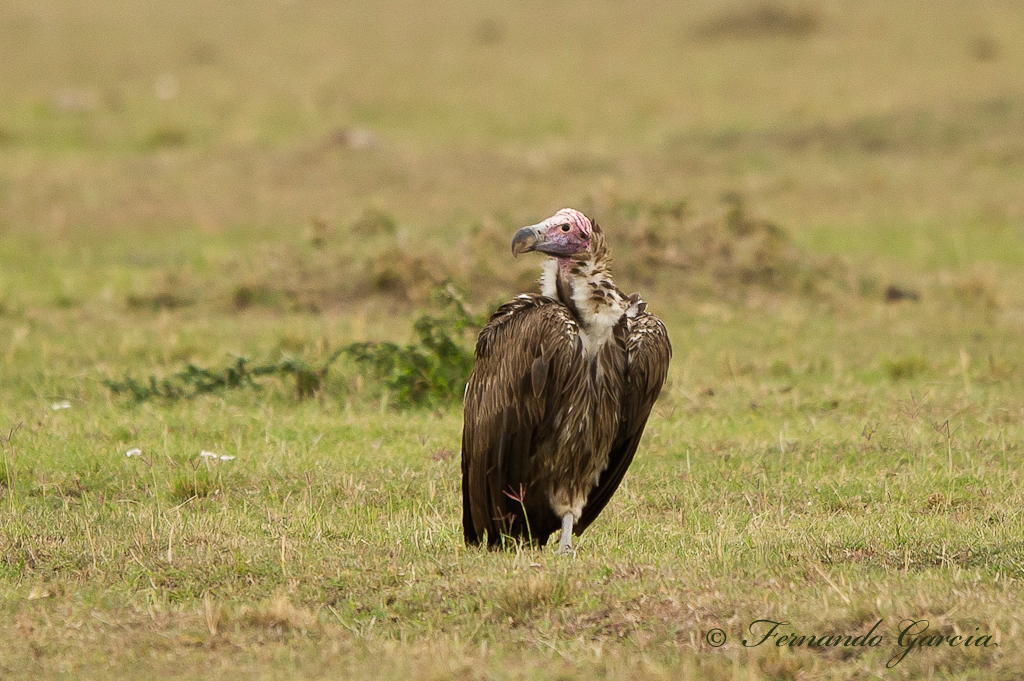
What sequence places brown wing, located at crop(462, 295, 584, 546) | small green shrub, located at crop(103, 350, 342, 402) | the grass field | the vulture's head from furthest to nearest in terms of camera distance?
small green shrub, located at crop(103, 350, 342, 402) < the vulture's head < brown wing, located at crop(462, 295, 584, 546) < the grass field

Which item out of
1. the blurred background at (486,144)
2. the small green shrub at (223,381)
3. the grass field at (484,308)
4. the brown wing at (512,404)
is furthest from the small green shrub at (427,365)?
the blurred background at (486,144)

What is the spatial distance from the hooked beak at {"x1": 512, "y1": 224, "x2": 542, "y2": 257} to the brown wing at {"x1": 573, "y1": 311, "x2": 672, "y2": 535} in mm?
523

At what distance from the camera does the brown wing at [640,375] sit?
5.60 metres

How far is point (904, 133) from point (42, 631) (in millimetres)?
20518

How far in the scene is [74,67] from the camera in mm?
28109

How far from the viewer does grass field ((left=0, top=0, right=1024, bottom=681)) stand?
4.73 metres

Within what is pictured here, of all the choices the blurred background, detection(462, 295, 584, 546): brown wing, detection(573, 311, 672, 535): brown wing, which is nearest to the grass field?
the blurred background

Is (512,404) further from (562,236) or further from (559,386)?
(562,236)

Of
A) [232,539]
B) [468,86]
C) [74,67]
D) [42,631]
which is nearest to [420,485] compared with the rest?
[232,539]

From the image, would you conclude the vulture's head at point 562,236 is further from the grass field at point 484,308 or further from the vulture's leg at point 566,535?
the grass field at point 484,308

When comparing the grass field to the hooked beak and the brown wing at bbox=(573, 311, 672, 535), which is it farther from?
the hooked beak

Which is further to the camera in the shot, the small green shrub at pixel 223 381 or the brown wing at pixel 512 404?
the small green shrub at pixel 223 381

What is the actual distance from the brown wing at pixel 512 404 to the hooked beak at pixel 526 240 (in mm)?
234

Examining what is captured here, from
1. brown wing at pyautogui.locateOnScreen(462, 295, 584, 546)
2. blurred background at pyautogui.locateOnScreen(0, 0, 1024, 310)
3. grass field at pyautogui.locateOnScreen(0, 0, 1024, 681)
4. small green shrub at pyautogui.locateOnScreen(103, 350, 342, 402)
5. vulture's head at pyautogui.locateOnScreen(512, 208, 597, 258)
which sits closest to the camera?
grass field at pyautogui.locateOnScreen(0, 0, 1024, 681)
